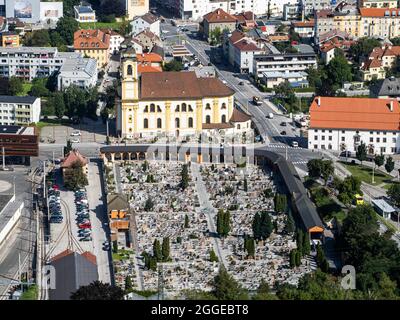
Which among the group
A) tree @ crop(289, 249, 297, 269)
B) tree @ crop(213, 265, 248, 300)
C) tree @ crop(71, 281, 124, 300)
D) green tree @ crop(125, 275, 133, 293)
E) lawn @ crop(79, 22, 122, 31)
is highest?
lawn @ crop(79, 22, 122, 31)

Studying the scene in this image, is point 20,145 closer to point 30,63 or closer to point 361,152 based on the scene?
A: point 361,152

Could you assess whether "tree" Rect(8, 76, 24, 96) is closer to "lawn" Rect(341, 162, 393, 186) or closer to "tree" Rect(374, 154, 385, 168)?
"lawn" Rect(341, 162, 393, 186)

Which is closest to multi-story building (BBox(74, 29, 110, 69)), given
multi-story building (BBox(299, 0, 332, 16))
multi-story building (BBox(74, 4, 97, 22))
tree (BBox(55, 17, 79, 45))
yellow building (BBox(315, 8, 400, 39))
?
tree (BBox(55, 17, 79, 45))

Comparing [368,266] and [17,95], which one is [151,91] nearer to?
[17,95]

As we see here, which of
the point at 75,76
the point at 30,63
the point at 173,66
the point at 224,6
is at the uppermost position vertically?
the point at 224,6

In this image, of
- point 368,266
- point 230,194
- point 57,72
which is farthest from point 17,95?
point 368,266

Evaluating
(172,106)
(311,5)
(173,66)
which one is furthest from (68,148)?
(311,5)
